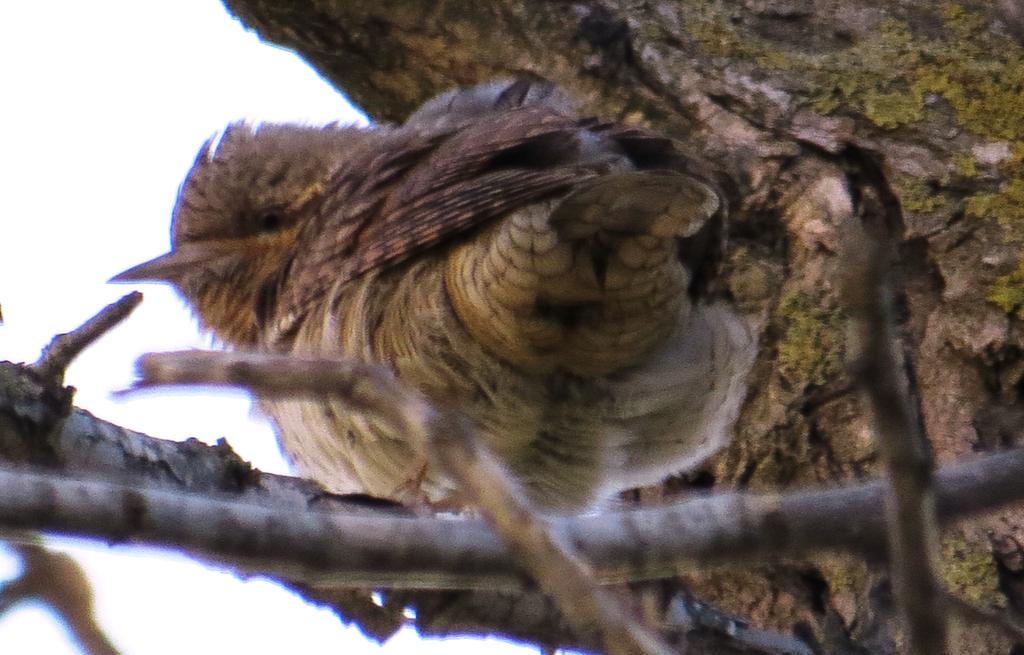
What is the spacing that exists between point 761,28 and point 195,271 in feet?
6.47

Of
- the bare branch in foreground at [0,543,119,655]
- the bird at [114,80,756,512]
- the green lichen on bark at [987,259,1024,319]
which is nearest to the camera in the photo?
the bare branch in foreground at [0,543,119,655]

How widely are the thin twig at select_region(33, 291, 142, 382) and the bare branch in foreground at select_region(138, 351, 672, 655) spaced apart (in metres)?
0.44

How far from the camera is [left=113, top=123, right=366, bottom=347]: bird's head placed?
169 inches

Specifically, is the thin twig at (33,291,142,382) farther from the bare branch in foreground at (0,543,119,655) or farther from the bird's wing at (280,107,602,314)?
the bird's wing at (280,107,602,314)

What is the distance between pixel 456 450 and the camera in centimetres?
132

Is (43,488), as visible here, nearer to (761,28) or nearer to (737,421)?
(737,421)

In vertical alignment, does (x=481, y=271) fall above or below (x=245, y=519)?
above

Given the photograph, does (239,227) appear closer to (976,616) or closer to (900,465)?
(976,616)

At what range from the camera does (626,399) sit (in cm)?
350

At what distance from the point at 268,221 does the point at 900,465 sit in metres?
3.36

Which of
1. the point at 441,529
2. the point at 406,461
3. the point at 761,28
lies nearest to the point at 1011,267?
the point at 761,28

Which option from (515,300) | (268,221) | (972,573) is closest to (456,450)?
(515,300)

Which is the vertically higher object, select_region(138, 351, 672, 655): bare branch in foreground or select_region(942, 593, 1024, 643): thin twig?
select_region(942, 593, 1024, 643): thin twig

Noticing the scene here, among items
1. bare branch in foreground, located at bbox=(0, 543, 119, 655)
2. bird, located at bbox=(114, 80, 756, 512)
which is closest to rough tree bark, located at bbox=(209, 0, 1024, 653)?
bird, located at bbox=(114, 80, 756, 512)
